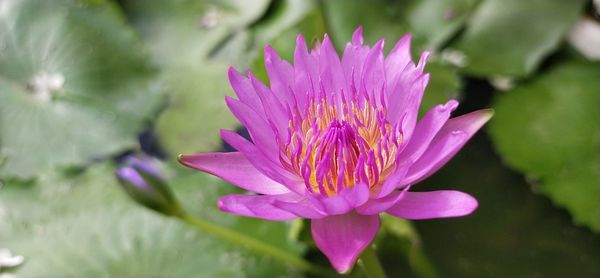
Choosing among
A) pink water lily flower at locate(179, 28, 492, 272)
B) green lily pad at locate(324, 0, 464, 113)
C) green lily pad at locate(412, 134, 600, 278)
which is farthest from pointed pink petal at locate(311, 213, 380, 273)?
green lily pad at locate(324, 0, 464, 113)

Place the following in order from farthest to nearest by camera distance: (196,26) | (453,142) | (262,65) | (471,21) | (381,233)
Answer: (196,26) < (471,21) < (262,65) < (381,233) < (453,142)

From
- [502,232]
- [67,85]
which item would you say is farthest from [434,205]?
[67,85]

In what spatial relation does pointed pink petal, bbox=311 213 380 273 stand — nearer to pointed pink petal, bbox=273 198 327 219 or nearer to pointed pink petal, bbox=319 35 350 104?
pointed pink petal, bbox=273 198 327 219

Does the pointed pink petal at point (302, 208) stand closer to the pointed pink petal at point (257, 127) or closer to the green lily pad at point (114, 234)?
the pointed pink petal at point (257, 127)

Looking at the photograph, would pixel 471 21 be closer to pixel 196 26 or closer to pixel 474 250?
pixel 474 250

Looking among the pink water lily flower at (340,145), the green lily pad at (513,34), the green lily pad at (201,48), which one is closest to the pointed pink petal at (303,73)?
the pink water lily flower at (340,145)

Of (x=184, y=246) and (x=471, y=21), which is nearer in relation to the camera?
(x=184, y=246)

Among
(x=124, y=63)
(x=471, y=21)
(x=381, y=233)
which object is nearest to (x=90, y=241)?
(x=124, y=63)

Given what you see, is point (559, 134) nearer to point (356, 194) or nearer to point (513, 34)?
point (513, 34)
